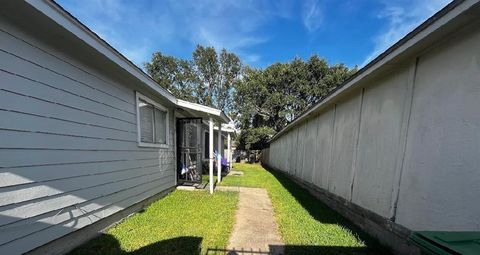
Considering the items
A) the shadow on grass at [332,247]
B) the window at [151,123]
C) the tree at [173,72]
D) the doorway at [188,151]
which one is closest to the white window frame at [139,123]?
the window at [151,123]

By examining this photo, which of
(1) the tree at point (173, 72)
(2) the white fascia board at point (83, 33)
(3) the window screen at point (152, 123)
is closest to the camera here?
(2) the white fascia board at point (83, 33)

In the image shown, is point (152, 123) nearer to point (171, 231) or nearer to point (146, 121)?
point (146, 121)

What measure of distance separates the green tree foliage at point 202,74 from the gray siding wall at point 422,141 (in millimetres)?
28144

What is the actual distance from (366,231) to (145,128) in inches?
202

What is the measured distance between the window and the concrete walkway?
109 inches

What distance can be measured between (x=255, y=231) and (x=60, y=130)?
3.44 m

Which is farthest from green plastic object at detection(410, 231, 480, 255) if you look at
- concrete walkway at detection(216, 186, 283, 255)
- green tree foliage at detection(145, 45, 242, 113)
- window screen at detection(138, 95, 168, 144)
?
green tree foliage at detection(145, 45, 242, 113)

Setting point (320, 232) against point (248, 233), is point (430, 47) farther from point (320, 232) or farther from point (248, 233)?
point (248, 233)

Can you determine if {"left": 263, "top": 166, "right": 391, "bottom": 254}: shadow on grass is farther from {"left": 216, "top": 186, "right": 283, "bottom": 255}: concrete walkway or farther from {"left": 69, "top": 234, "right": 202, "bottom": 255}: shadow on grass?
{"left": 69, "top": 234, "right": 202, "bottom": 255}: shadow on grass

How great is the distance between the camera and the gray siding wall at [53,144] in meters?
2.40

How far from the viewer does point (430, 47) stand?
115 inches

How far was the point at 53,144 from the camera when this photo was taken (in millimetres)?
2918

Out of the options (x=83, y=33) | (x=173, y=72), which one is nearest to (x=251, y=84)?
(x=173, y=72)

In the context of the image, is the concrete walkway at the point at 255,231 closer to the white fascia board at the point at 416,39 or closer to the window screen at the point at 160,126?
the window screen at the point at 160,126
